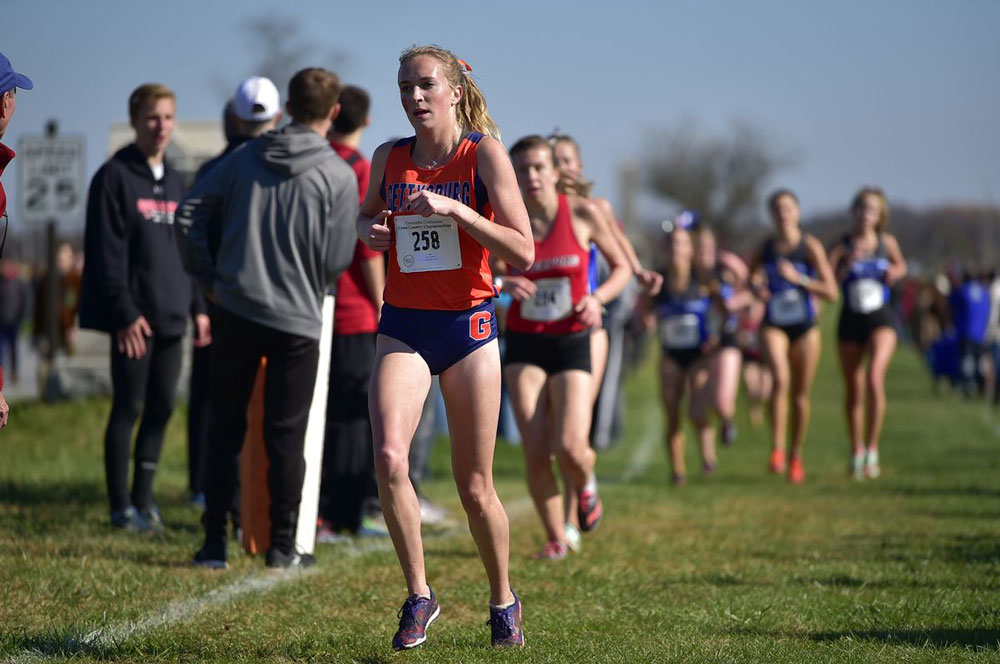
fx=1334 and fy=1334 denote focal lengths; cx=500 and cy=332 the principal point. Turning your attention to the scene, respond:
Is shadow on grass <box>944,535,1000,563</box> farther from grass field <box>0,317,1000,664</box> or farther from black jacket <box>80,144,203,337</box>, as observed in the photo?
black jacket <box>80,144,203,337</box>

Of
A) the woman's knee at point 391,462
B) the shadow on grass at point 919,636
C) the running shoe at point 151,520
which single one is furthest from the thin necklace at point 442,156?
the running shoe at point 151,520

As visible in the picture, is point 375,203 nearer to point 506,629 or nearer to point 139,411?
point 506,629

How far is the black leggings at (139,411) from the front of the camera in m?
7.10

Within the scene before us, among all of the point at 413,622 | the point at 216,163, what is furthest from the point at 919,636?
the point at 216,163

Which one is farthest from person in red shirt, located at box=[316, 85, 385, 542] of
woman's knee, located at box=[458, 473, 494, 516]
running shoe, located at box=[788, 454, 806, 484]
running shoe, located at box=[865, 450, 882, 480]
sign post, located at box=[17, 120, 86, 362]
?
sign post, located at box=[17, 120, 86, 362]

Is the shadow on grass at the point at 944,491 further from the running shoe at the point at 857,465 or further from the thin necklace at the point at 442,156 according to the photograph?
the thin necklace at the point at 442,156

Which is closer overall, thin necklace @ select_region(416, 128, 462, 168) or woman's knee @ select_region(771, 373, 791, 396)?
thin necklace @ select_region(416, 128, 462, 168)

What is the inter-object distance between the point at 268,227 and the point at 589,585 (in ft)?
7.22

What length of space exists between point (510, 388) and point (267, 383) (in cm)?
145

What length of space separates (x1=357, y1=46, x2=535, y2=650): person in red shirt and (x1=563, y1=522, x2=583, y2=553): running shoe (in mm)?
2463

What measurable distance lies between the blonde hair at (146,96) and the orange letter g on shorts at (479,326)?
3.16 m

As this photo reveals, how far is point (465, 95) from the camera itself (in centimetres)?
488

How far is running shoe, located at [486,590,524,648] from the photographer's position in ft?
15.5

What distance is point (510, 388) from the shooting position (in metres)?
7.12
